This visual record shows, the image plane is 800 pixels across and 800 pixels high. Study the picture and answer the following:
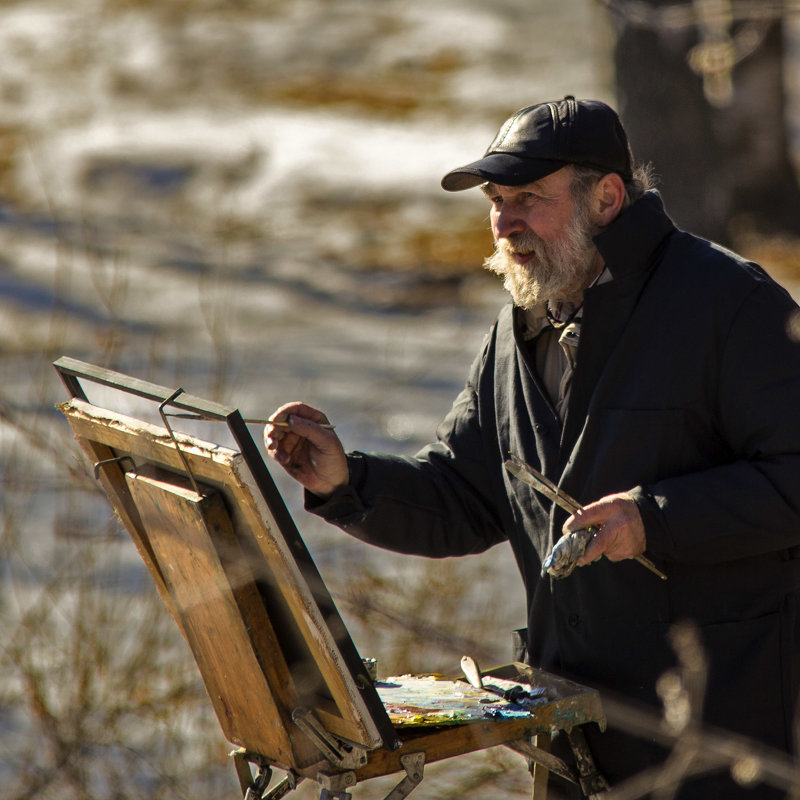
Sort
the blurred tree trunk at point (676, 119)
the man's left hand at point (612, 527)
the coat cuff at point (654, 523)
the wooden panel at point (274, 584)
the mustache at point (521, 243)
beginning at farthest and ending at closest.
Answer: the blurred tree trunk at point (676, 119) < the mustache at point (521, 243) < the coat cuff at point (654, 523) < the man's left hand at point (612, 527) < the wooden panel at point (274, 584)

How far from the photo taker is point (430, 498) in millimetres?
2717

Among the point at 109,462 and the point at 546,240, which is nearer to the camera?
the point at 109,462

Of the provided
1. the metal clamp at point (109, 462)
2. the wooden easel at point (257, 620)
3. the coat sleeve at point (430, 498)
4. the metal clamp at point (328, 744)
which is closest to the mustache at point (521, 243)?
the coat sleeve at point (430, 498)

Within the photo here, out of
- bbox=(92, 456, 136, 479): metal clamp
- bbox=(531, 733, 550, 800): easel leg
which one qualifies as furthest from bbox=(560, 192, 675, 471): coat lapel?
bbox=(92, 456, 136, 479): metal clamp

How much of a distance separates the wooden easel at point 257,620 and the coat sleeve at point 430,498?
409mm

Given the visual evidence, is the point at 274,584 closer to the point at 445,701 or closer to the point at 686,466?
the point at 445,701

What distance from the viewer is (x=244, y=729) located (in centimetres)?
231

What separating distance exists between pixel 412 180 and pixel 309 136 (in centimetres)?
134

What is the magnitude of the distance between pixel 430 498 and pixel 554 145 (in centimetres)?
77

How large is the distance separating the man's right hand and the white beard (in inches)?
18.5

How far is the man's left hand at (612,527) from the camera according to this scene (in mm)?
2111

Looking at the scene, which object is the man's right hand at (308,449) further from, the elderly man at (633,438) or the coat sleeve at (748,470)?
the coat sleeve at (748,470)

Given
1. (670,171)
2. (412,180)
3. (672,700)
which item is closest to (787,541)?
(672,700)

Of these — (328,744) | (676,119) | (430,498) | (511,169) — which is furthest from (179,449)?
(676,119)
